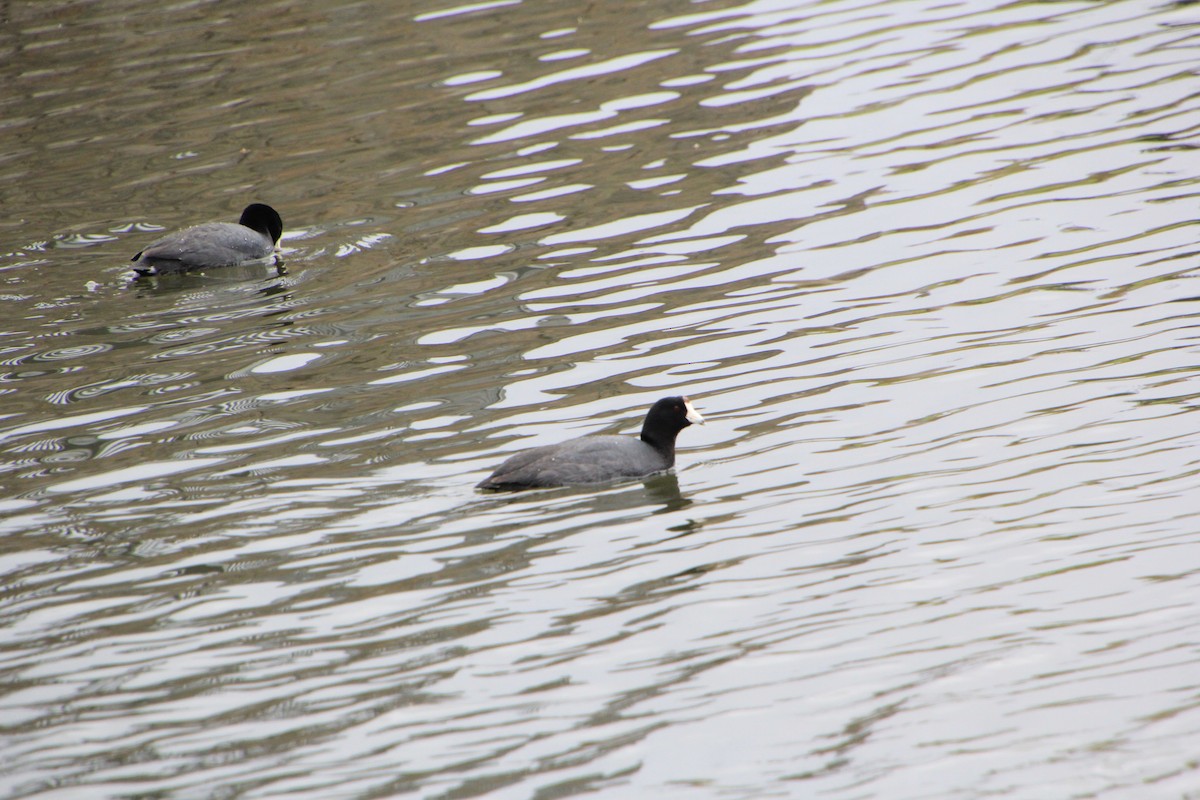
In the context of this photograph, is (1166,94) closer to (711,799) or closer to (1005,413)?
(1005,413)

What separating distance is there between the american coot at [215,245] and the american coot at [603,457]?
21.9 feet

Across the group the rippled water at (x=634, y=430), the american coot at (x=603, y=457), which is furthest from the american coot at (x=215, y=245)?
the american coot at (x=603, y=457)

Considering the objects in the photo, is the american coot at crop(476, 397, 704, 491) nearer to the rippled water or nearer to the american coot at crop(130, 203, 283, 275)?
the rippled water

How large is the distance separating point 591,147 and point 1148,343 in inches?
329

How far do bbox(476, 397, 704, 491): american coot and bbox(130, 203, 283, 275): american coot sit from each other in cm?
668

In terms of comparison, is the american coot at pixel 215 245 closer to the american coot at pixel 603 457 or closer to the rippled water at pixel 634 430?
the rippled water at pixel 634 430

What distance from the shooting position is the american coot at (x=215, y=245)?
48.5 ft

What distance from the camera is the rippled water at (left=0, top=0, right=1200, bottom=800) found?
6594mm

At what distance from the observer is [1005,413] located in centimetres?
996

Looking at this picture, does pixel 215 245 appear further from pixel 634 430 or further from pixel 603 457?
pixel 603 457

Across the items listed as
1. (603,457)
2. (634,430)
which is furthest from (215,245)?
(603,457)

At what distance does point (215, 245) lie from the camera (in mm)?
15062

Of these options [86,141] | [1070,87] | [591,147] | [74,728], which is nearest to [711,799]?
[74,728]

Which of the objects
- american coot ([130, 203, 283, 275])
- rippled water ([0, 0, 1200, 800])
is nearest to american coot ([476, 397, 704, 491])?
rippled water ([0, 0, 1200, 800])
